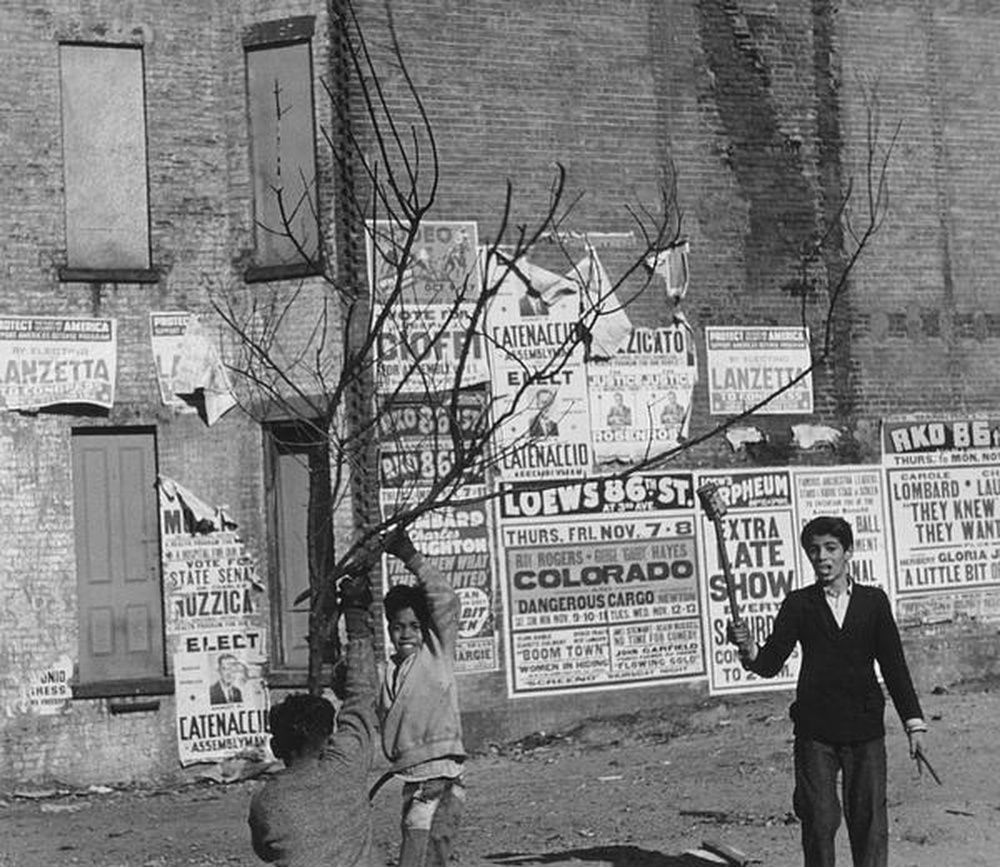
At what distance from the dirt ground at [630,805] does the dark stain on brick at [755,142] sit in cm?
412

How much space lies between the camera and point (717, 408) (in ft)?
53.6

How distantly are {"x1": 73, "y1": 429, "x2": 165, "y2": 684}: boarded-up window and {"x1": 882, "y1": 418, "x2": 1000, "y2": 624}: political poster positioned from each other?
6838mm

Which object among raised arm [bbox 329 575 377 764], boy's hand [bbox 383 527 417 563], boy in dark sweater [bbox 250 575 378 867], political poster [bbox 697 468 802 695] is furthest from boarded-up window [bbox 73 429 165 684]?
boy in dark sweater [bbox 250 575 378 867]

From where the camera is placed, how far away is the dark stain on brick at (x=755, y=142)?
16625mm

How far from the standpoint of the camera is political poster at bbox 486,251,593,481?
50.8ft

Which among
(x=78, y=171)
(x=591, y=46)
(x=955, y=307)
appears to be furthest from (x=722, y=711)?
(x=78, y=171)

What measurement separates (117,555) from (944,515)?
7.76 m

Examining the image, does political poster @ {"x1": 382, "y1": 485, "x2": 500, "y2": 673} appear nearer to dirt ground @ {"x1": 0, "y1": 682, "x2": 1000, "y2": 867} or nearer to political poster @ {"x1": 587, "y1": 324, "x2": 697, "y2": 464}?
dirt ground @ {"x1": 0, "y1": 682, "x2": 1000, "y2": 867}

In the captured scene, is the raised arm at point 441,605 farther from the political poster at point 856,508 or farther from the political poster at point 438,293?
the political poster at point 856,508

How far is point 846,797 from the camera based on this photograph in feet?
27.6

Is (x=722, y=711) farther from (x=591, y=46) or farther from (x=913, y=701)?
(x=913, y=701)

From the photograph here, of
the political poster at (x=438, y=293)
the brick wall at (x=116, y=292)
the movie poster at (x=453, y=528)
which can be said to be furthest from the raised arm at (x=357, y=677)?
the brick wall at (x=116, y=292)

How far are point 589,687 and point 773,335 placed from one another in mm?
3703

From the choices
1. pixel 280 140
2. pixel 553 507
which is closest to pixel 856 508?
pixel 553 507
